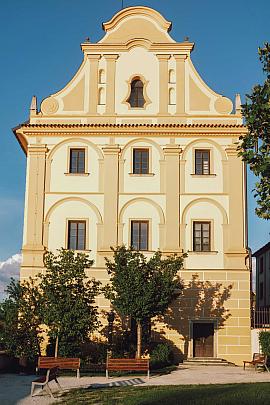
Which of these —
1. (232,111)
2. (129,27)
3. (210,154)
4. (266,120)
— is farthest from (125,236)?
(266,120)

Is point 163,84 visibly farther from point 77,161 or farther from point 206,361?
point 206,361

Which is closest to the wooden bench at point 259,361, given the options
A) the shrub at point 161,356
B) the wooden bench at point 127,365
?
the shrub at point 161,356

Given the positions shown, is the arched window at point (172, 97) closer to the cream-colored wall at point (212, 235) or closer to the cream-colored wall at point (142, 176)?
the cream-colored wall at point (142, 176)

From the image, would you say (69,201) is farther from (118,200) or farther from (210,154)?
(210,154)

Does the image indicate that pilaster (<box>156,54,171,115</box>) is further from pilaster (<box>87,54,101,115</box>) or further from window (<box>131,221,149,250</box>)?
window (<box>131,221,149,250</box>)

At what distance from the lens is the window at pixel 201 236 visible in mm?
29562

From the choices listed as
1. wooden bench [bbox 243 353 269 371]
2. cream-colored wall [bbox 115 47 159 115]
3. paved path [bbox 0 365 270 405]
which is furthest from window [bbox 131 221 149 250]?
wooden bench [bbox 243 353 269 371]

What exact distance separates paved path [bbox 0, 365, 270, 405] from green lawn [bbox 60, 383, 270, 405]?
111cm

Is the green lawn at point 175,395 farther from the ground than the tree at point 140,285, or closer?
closer

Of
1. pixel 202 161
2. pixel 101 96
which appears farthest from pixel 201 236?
pixel 101 96

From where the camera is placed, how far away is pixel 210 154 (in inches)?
1198

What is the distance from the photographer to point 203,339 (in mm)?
28875

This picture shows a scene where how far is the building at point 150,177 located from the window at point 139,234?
0.16 feet

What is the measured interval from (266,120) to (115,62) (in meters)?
15.4
